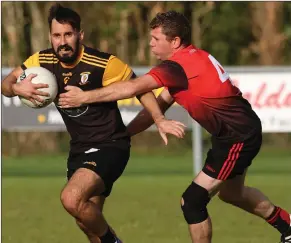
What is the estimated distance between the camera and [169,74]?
8898 mm

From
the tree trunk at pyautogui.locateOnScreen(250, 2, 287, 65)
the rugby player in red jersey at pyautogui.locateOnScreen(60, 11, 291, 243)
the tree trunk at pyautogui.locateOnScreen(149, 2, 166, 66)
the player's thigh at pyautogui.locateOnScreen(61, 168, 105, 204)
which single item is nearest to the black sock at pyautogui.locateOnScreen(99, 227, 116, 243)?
the player's thigh at pyautogui.locateOnScreen(61, 168, 105, 204)

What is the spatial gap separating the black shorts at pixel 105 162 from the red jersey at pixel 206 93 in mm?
798

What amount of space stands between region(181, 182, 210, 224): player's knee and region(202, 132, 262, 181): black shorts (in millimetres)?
180

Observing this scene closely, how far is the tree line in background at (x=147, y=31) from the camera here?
33594mm

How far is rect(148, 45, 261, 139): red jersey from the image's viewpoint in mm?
8977

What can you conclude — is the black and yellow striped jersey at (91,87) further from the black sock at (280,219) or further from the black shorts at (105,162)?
the black sock at (280,219)

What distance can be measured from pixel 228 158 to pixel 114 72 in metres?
1.28

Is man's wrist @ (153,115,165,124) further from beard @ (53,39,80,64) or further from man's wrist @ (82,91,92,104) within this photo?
beard @ (53,39,80,64)

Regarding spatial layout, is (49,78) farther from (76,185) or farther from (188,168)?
(188,168)

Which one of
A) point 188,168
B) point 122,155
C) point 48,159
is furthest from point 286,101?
point 122,155

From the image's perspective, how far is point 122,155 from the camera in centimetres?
961

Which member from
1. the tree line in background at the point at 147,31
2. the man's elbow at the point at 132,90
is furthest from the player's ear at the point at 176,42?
the tree line in background at the point at 147,31

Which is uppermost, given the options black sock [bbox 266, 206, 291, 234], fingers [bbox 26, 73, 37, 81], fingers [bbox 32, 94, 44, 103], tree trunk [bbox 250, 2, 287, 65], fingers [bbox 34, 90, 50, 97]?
fingers [bbox 26, 73, 37, 81]

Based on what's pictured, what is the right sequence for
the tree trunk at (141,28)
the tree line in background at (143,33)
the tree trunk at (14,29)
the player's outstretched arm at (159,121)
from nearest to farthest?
the player's outstretched arm at (159,121) → the tree line in background at (143,33) → the tree trunk at (14,29) → the tree trunk at (141,28)
